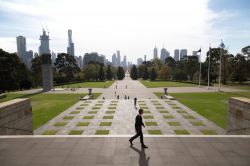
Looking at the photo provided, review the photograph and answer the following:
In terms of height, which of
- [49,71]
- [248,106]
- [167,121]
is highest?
[49,71]

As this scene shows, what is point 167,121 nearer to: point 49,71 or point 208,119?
A: point 208,119

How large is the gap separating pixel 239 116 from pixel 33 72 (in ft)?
238

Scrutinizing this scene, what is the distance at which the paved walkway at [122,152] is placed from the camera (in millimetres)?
7312

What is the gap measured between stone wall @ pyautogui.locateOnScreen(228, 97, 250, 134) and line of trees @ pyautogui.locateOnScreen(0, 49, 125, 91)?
51540 mm

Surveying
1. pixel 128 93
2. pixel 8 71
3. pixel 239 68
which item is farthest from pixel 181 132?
pixel 239 68

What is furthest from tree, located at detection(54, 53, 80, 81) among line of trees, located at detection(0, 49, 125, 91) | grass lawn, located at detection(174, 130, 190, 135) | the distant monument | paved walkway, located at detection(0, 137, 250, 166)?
paved walkway, located at detection(0, 137, 250, 166)

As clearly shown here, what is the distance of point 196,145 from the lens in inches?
344

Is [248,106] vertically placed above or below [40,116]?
above

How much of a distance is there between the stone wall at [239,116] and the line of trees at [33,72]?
2029 inches

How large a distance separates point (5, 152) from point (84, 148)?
3279 millimetres

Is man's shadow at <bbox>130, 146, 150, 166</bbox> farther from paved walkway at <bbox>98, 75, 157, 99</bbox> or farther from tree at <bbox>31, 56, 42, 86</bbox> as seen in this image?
tree at <bbox>31, 56, 42, 86</bbox>

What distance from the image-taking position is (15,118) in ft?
38.9

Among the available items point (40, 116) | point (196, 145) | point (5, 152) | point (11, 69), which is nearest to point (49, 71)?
point (11, 69)

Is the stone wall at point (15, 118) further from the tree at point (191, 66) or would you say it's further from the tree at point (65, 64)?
the tree at point (191, 66)
